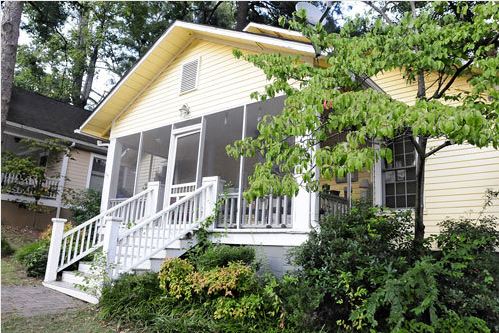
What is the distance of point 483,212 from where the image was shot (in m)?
7.14

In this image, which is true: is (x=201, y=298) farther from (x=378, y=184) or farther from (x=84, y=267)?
(x=378, y=184)

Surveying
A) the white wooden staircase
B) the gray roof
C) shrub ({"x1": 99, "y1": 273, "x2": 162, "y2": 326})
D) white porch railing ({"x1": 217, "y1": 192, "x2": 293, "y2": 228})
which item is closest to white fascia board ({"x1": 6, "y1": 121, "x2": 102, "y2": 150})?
the gray roof

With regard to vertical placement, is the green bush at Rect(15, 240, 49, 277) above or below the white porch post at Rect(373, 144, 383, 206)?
below

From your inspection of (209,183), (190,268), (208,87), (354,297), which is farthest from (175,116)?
(354,297)

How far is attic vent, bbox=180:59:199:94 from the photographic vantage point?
994cm

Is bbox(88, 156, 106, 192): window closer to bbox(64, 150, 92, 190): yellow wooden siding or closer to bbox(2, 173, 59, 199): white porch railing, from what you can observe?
bbox(64, 150, 92, 190): yellow wooden siding

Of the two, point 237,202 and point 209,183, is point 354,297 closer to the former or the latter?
point 237,202

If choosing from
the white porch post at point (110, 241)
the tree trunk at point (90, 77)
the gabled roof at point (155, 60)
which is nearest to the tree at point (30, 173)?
the gabled roof at point (155, 60)

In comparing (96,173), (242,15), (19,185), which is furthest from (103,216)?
(242,15)

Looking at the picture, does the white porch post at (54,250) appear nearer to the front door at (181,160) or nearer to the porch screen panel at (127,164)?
the front door at (181,160)

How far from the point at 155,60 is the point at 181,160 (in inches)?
113

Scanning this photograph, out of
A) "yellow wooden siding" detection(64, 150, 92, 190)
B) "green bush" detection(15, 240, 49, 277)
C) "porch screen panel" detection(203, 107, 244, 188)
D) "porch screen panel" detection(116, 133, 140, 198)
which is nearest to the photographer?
"green bush" detection(15, 240, 49, 277)

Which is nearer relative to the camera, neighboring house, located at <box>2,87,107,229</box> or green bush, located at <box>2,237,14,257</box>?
green bush, located at <box>2,237,14,257</box>

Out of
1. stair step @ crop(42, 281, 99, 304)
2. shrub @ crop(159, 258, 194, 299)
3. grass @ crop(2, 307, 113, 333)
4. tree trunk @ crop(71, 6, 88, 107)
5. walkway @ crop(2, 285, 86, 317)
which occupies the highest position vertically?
tree trunk @ crop(71, 6, 88, 107)
